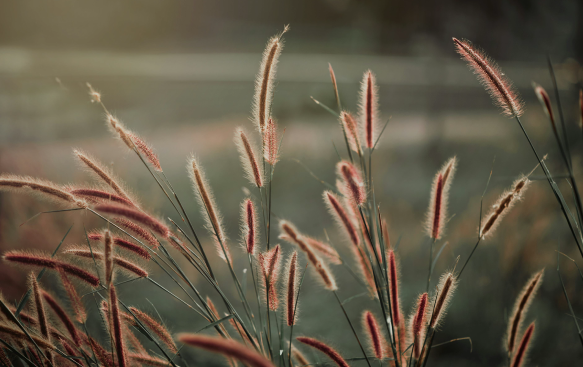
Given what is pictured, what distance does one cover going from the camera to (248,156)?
512 millimetres

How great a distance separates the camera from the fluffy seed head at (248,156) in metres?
0.51


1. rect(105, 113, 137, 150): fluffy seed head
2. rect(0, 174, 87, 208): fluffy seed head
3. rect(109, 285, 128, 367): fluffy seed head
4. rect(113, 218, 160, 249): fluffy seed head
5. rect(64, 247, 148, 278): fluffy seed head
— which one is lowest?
rect(109, 285, 128, 367): fluffy seed head

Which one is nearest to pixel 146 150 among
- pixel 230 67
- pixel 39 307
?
pixel 39 307

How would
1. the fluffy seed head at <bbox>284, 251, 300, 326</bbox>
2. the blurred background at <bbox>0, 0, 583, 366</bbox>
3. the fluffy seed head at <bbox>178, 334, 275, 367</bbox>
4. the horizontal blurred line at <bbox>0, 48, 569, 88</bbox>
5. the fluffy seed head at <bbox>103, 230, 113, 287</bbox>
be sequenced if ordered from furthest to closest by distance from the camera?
the horizontal blurred line at <bbox>0, 48, 569, 88</bbox> → the blurred background at <bbox>0, 0, 583, 366</bbox> → the fluffy seed head at <bbox>284, 251, 300, 326</bbox> → the fluffy seed head at <bbox>103, 230, 113, 287</bbox> → the fluffy seed head at <bbox>178, 334, 275, 367</bbox>

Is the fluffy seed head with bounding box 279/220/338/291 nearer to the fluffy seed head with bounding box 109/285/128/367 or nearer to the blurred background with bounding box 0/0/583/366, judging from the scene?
the fluffy seed head with bounding box 109/285/128/367

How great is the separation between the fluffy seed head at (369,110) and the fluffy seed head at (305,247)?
7.2 inches

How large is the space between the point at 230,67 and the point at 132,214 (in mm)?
2845

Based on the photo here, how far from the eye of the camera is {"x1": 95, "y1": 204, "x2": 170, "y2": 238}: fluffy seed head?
0.31 metres

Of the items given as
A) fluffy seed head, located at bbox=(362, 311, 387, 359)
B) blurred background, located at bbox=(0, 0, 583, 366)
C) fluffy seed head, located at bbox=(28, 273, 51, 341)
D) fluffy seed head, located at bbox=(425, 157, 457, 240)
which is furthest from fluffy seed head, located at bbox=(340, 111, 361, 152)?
blurred background, located at bbox=(0, 0, 583, 366)

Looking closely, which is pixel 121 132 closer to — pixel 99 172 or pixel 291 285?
pixel 99 172

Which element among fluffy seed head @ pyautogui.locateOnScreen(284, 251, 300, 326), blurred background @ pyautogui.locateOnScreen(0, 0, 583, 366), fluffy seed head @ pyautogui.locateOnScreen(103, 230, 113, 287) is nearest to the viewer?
fluffy seed head @ pyautogui.locateOnScreen(103, 230, 113, 287)

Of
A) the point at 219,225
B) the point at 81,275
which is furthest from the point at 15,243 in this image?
the point at 219,225

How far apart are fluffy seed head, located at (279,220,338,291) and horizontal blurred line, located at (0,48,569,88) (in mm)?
1354

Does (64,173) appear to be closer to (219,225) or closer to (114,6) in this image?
(114,6)
